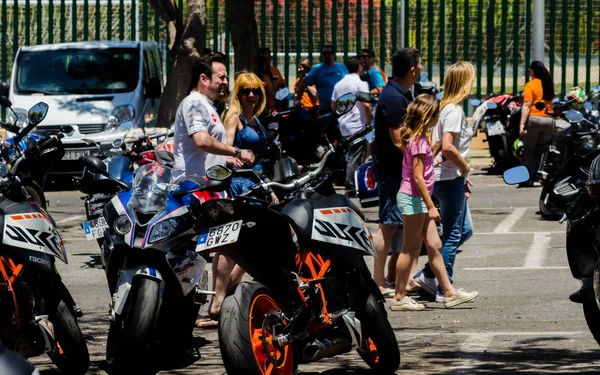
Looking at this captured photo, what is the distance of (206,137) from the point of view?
8242mm

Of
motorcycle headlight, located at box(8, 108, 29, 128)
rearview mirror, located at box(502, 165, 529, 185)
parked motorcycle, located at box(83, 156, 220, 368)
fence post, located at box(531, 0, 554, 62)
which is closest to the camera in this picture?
parked motorcycle, located at box(83, 156, 220, 368)

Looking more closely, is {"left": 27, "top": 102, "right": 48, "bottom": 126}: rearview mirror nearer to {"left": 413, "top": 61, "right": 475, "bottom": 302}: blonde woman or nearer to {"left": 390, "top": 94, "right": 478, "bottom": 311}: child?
{"left": 390, "top": 94, "right": 478, "bottom": 311}: child

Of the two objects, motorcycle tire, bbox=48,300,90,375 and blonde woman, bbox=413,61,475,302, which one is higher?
blonde woman, bbox=413,61,475,302

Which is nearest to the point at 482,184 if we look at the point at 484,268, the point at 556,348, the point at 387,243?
the point at 484,268

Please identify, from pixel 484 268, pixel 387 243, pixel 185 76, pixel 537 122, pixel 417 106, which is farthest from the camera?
pixel 185 76

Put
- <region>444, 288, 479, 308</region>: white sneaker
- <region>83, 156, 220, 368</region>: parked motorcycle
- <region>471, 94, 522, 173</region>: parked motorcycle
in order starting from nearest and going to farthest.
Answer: <region>83, 156, 220, 368</region>: parked motorcycle → <region>444, 288, 479, 308</region>: white sneaker → <region>471, 94, 522, 173</region>: parked motorcycle

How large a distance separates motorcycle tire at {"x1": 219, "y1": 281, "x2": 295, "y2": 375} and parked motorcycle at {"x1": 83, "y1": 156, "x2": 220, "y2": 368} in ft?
2.48

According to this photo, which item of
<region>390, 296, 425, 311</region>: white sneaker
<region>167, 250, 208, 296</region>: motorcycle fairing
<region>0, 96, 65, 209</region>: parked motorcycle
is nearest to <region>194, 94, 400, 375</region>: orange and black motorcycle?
<region>167, 250, 208, 296</region>: motorcycle fairing

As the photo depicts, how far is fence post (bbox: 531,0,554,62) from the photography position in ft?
66.1

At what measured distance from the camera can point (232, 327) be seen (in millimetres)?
5789

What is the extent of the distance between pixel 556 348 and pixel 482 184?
1055 cm

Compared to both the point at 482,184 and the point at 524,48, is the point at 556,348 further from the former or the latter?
the point at 524,48

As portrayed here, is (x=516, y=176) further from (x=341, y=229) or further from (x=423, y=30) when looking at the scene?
(x=423, y=30)

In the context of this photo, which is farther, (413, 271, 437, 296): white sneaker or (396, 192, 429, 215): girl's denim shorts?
(413, 271, 437, 296): white sneaker
